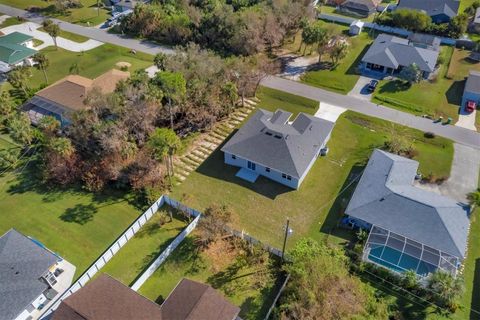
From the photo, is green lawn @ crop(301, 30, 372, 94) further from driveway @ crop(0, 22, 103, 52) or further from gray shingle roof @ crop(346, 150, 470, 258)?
driveway @ crop(0, 22, 103, 52)

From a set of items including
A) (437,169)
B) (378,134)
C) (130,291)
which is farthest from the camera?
(378,134)

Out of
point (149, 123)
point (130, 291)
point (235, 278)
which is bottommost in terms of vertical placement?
point (235, 278)

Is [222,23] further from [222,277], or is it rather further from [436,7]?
[222,277]

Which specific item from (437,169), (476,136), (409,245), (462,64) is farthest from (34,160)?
(462,64)

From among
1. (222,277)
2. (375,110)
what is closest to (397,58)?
(375,110)

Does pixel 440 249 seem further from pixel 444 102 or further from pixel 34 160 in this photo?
pixel 34 160

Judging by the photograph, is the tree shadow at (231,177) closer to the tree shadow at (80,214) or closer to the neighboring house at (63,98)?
the tree shadow at (80,214)
